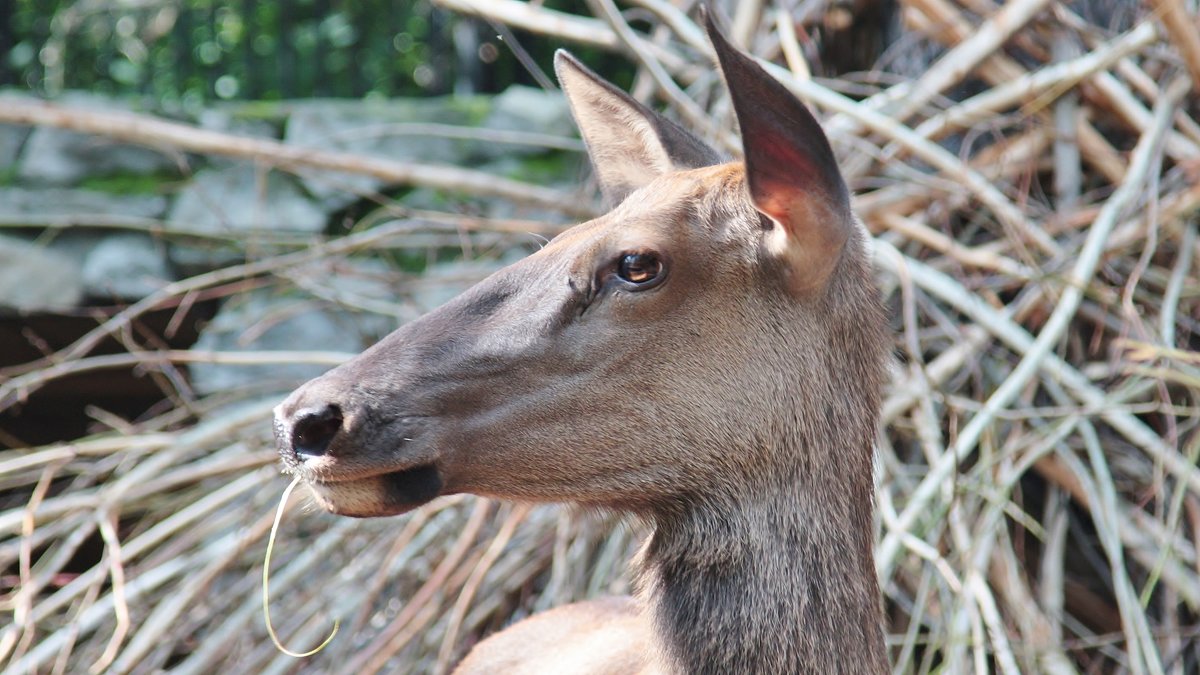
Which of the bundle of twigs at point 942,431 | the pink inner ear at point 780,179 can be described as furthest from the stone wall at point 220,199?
the pink inner ear at point 780,179

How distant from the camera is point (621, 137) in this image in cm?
266

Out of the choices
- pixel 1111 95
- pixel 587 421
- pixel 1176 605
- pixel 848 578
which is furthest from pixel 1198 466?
pixel 587 421

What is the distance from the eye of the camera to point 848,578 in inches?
85.4

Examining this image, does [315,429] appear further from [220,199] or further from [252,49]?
[252,49]

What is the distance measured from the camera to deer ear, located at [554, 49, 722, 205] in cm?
257

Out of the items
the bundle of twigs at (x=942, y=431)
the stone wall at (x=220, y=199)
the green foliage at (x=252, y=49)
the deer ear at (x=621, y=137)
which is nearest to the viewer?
the deer ear at (x=621, y=137)

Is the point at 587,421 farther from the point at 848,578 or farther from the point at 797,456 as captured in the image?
the point at 848,578

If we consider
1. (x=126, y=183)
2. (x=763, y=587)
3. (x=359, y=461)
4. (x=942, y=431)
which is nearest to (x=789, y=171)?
(x=763, y=587)

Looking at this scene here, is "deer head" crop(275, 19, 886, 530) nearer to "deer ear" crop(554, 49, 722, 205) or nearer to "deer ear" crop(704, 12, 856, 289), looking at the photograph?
"deer ear" crop(704, 12, 856, 289)

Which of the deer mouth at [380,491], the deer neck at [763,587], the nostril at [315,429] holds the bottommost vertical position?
the deer neck at [763,587]

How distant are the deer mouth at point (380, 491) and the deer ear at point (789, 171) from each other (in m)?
0.66

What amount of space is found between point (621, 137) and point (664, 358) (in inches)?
27.3

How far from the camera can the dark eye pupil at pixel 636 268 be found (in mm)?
2113

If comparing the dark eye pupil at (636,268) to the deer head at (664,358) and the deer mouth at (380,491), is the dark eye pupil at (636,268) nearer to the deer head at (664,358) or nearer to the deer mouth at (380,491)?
the deer head at (664,358)
